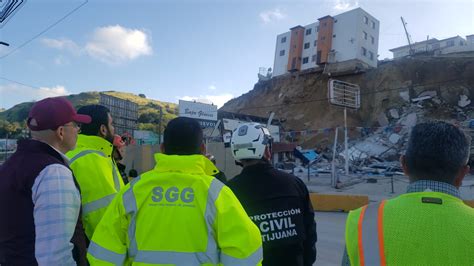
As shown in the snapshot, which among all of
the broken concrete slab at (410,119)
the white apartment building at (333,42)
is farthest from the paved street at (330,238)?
the white apartment building at (333,42)

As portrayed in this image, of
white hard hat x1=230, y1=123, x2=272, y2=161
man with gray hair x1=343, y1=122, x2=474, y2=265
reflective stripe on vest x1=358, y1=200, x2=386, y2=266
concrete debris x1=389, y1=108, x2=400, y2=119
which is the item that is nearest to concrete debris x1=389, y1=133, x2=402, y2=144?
concrete debris x1=389, y1=108, x2=400, y2=119

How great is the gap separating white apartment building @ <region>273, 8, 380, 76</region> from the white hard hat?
1950 inches

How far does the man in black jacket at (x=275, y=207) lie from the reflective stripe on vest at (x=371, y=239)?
1342mm

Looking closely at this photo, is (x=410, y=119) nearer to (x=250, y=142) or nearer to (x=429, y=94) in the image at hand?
(x=429, y=94)

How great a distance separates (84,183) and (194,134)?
1105mm

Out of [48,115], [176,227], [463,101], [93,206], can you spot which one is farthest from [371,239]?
[463,101]

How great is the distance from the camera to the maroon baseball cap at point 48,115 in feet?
8.20

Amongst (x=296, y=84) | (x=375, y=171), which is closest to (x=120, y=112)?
(x=375, y=171)

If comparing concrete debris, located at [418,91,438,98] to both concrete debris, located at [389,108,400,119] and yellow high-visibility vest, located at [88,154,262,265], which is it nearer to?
concrete debris, located at [389,108,400,119]

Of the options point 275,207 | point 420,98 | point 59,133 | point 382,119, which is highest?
point 420,98

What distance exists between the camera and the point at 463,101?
38188 mm

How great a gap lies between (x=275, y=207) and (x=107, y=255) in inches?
53.3

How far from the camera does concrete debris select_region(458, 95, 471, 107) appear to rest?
124 ft

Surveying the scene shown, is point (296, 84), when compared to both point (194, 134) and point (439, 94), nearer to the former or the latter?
point (439, 94)
